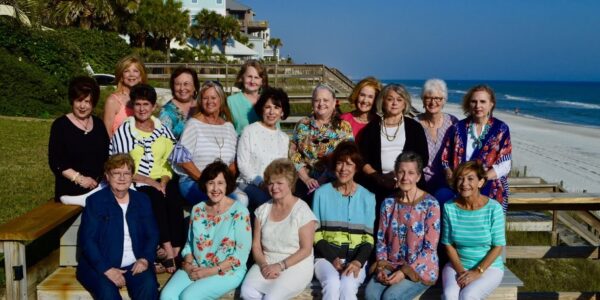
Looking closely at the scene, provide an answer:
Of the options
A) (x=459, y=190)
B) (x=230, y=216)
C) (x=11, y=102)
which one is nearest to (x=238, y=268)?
(x=230, y=216)

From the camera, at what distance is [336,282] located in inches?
158

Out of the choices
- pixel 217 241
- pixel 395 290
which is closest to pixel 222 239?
pixel 217 241

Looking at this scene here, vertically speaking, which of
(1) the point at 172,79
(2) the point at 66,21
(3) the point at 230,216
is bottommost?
(3) the point at 230,216

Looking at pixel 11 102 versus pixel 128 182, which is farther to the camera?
pixel 11 102

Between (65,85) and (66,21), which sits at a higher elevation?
(66,21)

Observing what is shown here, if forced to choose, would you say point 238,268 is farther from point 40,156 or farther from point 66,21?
point 66,21

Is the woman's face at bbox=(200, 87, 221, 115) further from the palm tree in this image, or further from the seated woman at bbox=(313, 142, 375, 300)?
the palm tree

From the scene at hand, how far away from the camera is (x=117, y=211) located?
4.16 m

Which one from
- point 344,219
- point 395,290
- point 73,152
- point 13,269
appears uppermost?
point 73,152

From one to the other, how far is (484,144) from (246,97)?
2305mm

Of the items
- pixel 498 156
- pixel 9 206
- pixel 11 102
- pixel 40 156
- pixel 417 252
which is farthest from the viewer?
pixel 11 102

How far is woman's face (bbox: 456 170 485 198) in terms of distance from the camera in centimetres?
408

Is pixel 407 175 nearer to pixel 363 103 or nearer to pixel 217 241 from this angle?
pixel 363 103

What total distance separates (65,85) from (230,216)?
52.4 feet
